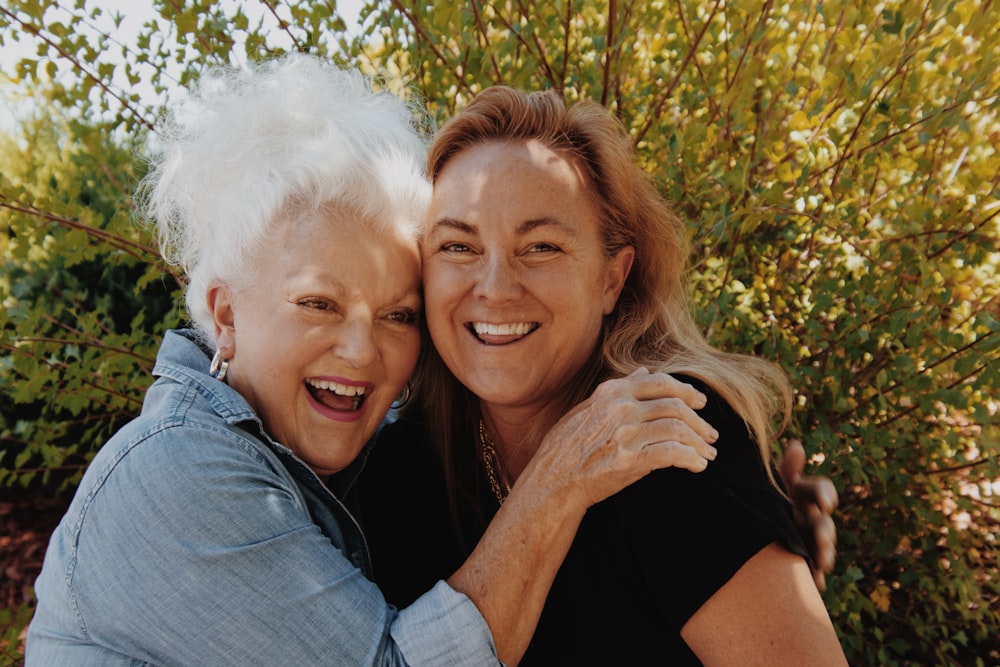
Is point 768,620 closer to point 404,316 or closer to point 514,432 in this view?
point 514,432

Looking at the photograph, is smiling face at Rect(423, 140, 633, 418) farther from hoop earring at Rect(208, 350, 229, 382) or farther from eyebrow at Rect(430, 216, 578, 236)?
hoop earring at Rect(208, 350, 229, 382)

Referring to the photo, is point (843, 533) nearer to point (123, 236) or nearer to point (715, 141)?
point (715, 141)

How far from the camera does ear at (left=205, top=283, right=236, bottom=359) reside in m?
2.07

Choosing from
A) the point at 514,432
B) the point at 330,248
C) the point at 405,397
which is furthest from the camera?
the point at 405,397

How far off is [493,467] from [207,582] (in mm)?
1076

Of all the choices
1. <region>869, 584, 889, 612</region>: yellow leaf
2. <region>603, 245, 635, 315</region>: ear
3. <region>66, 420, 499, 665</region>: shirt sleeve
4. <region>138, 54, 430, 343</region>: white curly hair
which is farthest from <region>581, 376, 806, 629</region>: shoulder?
<region>869, 584, 889, 612</region>: yellow leaf

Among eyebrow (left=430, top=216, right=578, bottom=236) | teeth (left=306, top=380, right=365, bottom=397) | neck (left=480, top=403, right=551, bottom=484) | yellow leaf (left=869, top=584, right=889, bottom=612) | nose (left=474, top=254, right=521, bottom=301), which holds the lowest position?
yellow leaf (left=869, top=584, right=889, bottom=612)

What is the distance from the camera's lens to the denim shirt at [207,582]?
1.55 metres

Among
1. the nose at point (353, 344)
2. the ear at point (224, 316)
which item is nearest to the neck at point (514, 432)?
the nose at point (353, 344)

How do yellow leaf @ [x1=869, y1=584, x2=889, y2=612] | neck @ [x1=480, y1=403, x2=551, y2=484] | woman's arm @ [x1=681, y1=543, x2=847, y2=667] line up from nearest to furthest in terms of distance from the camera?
woman's arm @ [x1=681, y1=543, x2=847, y2=667]
neck @ [x1=480, y1=403, x2=551, y2=484]
yellow leaf @ [x1=869, y1=584, x2=889, y2=612]

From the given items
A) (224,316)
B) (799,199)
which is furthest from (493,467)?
(799,199)

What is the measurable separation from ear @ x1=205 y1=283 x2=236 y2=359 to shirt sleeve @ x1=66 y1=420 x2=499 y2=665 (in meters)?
0.42

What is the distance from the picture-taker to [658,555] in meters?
1.65

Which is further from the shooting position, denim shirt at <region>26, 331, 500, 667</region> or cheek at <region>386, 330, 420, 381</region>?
cheek at <region>386, 330, 420, 381</region>
